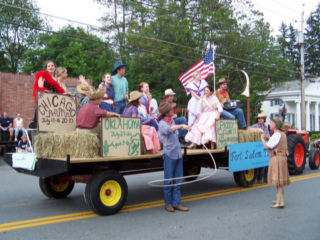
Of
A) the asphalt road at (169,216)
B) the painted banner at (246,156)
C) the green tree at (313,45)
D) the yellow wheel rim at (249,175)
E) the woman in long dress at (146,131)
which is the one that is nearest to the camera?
the asphalt road at (169,216)

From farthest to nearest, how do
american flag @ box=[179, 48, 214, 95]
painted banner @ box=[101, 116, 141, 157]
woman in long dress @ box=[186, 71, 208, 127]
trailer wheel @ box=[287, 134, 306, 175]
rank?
trailer wheel @ box=[287, 134, 306, 175] < american flag @ box=[179, 48, 214, 95] < woman in long dress @ box=[186, 71, 208, 127] < painted banner @ box=[101, 116, 141, 157]

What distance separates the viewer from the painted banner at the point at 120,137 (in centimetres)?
581

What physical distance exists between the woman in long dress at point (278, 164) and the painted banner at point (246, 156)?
1213mm

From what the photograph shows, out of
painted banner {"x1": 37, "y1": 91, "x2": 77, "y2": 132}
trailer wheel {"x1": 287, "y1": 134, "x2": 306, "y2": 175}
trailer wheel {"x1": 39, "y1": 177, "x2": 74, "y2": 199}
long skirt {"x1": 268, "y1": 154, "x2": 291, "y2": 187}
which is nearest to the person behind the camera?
painted banner {"x1": 37, "y1": 91, "x2": 77, "y2": 132}

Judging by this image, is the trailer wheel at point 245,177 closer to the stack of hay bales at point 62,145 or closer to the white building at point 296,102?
the stack of hay bales at point 62,145

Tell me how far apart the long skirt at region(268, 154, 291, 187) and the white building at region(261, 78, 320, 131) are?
37.6 m

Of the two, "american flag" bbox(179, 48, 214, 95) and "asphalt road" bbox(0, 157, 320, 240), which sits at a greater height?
"american flag" bbox(179, 48, 214, 95)

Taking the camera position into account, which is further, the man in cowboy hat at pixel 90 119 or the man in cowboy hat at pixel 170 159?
the man in cowboy hat at pixel 170 159

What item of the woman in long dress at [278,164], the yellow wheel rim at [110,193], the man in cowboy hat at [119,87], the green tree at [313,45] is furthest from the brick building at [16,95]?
the green tree at [313,45]

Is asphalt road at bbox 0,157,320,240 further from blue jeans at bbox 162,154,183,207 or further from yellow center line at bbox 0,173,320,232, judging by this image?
blue jeans at bbox 162,154,183,207

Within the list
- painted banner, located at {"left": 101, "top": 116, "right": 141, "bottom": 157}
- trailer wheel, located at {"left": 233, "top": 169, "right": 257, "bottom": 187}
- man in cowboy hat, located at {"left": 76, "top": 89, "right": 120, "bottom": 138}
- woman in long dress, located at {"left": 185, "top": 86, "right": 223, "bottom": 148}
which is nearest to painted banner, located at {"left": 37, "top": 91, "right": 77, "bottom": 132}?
man in cowboy hat, located at {"left": 76, "top": 89, "right": 120, "bottom": 138}

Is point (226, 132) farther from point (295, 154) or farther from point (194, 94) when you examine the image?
point (295, 154)

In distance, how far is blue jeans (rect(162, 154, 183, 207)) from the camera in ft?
20.6

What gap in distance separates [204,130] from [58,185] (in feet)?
12.0
